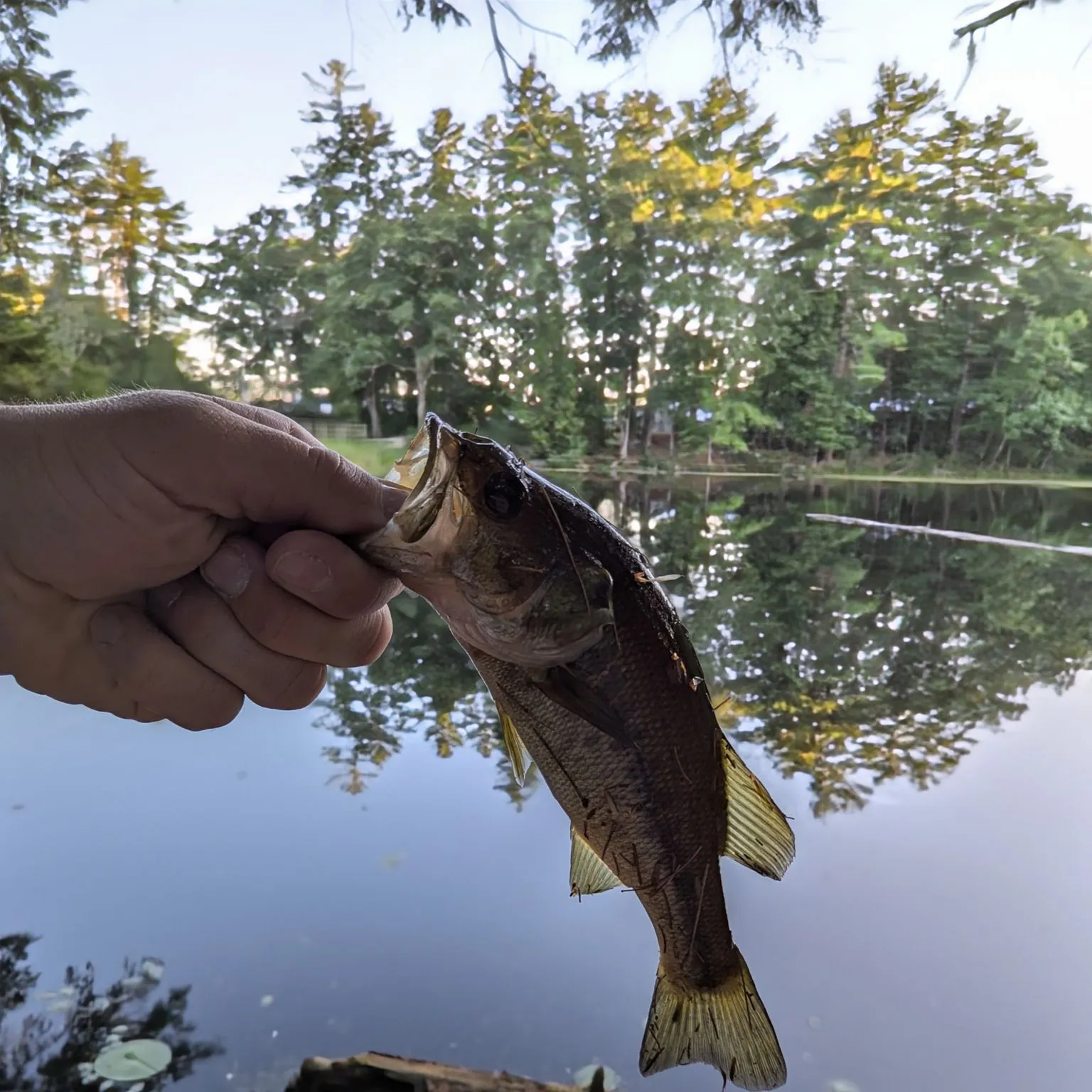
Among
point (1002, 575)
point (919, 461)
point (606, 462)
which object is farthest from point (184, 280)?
point (1002, 575)

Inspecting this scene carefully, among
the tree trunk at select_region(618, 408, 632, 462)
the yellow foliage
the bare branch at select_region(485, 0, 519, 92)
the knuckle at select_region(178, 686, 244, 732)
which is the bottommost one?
the knuckle at select_region(178, 686, 244, 732)

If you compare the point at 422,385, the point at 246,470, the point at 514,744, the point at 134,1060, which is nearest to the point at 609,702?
the point at 514,744

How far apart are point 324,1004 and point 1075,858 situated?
81.5 inches

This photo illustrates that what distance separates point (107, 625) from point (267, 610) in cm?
26

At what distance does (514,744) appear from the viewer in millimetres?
846

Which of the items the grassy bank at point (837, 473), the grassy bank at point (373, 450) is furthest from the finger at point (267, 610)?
the grassy bank at point (837, 473)

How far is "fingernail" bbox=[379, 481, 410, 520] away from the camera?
0.84 meters

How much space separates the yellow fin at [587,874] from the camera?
908 millimetres

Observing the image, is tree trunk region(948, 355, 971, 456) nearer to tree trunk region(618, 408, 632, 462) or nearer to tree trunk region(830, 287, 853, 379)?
tree trunk region(830, 287, 853, 379)

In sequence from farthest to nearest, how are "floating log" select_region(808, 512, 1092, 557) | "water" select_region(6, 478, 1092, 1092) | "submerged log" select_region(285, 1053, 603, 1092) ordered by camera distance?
"floating log" select_region(808, 512, 1092, 557) → "water" select_region(6, 478, 1092, 1092) → "submerged log" select_region(285, 1053, 603, 1092)

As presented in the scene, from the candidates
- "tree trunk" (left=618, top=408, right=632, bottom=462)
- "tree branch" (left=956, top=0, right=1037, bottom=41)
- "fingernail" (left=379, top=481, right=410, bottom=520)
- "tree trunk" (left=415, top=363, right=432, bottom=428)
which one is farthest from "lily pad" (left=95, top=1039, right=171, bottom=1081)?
"tree branch" (left=956, top=0, right=1037, bottom=41)

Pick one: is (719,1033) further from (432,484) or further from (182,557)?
(182,557)

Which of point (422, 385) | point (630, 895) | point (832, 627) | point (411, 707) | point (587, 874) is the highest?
point (422, 385)

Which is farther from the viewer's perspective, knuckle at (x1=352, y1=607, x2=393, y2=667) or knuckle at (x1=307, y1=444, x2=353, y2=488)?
knuckle at (x1=352, y1=607, x2=393, y2=667)
